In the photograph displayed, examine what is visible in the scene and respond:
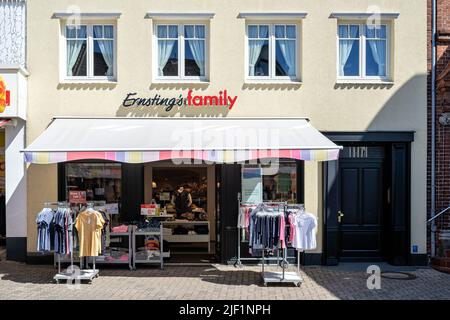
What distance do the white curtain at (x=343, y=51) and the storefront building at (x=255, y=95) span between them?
47 millimetres

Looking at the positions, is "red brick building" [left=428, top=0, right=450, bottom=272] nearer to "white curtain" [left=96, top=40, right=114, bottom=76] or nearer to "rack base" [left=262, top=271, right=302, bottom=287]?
"rack base" [left=262, top=271, right=302, bottom=287]

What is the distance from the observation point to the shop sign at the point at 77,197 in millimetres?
11266

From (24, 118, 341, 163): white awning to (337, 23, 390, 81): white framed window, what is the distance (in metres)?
1.74

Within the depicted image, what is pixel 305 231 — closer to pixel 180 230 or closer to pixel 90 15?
pixel 180 230

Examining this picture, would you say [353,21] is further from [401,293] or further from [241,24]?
[401,293]

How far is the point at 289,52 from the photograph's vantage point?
11.9m

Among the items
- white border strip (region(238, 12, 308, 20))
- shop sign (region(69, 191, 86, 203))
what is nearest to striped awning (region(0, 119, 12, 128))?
shop sign (region(69, 191, 86, 203))

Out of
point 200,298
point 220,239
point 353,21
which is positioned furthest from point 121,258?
point 353,21

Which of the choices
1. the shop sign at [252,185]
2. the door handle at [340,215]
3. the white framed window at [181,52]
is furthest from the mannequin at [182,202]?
the door handle at [340,215]

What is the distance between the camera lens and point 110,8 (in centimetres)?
1163

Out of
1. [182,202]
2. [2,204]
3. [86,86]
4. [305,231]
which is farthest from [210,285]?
[2,204]

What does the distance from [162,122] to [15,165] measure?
355 cm

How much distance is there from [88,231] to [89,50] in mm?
4445

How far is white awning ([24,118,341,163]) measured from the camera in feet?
31.4
